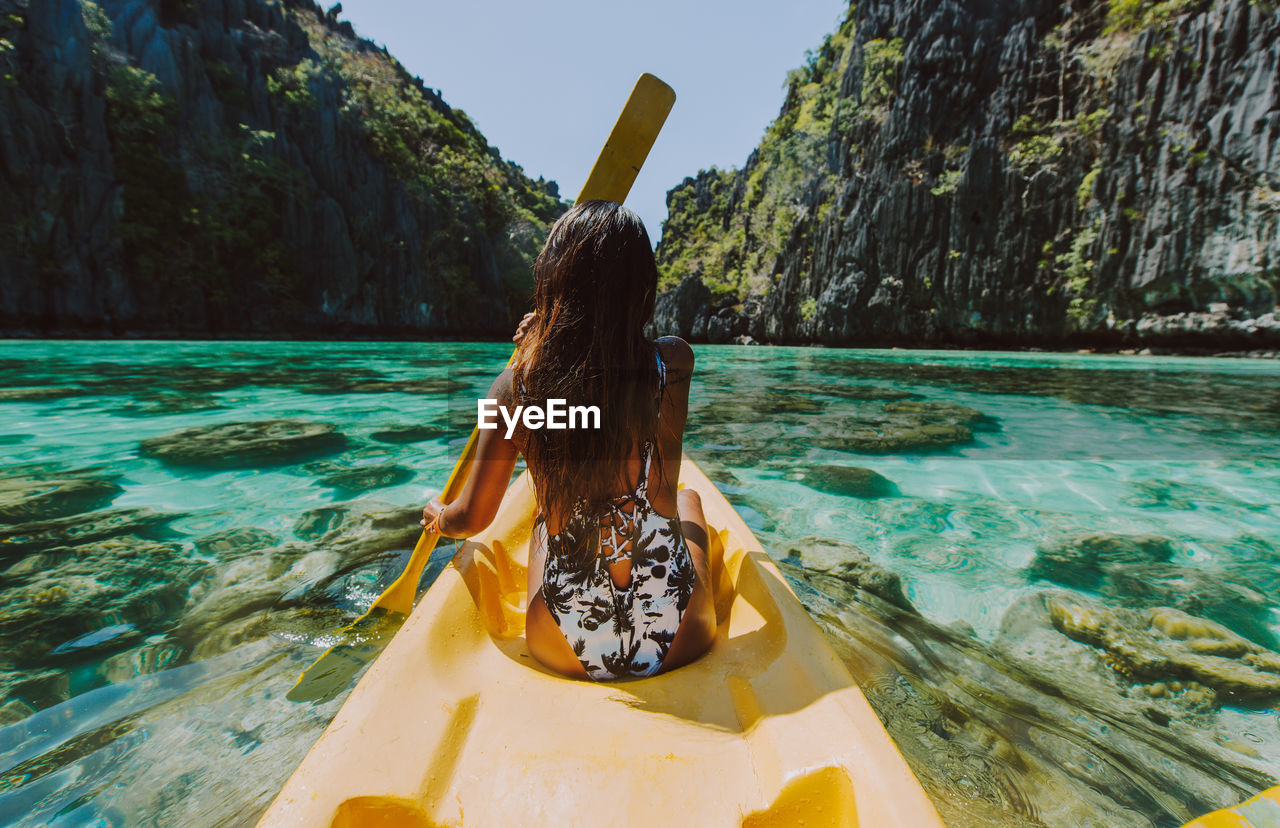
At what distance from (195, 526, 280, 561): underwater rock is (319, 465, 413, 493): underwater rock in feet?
2.40

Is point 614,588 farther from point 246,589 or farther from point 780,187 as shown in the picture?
point 780,187

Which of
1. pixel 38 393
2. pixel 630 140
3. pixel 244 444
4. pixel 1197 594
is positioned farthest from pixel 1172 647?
pixel 38 393

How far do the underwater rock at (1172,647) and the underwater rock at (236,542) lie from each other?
3.81 metres

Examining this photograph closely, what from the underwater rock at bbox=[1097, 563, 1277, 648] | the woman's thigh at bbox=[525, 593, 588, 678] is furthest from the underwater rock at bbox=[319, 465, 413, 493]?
the underwater rock at bbox=[1097, 563, 1277, 648]

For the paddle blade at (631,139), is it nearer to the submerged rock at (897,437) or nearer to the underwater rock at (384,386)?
the submerged rock at (897,437)

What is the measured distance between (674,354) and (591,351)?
331 mm

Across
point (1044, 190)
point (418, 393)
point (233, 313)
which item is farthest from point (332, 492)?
point (233, 313)

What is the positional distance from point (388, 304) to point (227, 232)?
8.14m

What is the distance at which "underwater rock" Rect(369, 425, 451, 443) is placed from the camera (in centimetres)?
519

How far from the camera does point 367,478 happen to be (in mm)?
3879

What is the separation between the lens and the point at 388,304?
31641mm

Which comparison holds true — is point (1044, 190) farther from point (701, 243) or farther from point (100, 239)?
point (100, 239)

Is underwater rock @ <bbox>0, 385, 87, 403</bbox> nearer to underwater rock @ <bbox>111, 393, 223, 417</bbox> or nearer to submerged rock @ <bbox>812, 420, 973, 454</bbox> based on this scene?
underwater rock @ <bbox>111, 393, 223, 417</bbox>

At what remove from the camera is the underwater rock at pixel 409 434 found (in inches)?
204
